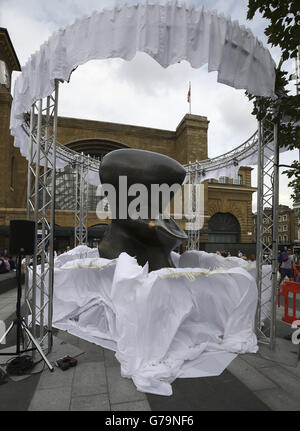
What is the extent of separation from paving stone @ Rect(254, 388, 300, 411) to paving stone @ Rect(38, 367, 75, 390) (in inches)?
92.1

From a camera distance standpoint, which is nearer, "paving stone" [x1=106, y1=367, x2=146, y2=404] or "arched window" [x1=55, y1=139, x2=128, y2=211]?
"paving stone" [x1=106, y1=367, x2=146, y2=404]

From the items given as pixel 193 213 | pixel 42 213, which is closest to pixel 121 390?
pixel 42 213

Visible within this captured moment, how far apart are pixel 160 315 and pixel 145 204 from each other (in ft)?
9.70

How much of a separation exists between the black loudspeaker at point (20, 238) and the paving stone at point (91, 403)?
6.80 feet

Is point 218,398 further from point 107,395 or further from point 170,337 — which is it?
point 107,395

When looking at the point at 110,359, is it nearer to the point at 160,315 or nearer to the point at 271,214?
the point at 160,315

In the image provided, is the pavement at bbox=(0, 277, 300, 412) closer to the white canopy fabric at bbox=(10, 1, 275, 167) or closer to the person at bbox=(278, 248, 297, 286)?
the white canopy fabric at bbox=(10, 1, 275, 167)

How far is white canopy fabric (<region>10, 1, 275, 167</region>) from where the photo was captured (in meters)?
3.81

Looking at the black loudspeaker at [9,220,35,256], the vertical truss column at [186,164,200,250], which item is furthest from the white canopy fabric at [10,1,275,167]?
the vertical truss column at [186,164,200,250]

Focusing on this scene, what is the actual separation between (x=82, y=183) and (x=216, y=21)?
10.2 metres

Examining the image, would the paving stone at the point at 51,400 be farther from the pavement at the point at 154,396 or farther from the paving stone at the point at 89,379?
the paving stone at the point at 89,379

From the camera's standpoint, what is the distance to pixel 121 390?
333cm

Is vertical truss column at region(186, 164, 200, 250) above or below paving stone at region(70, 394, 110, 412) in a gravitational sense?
above

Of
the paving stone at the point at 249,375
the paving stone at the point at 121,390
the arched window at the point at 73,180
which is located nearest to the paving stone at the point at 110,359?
the paving stone at the point at 121,390
